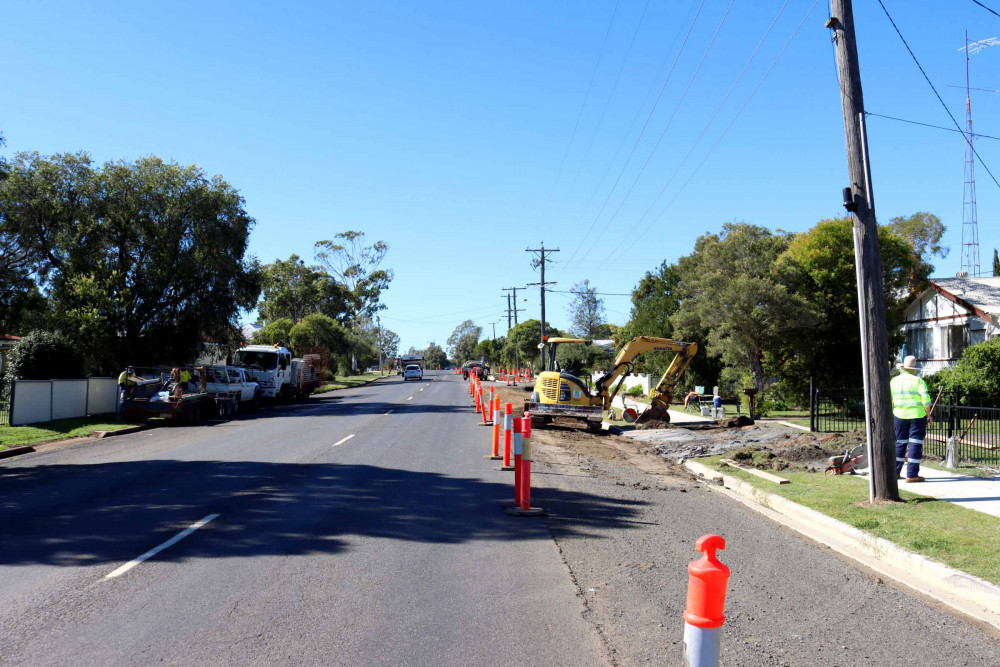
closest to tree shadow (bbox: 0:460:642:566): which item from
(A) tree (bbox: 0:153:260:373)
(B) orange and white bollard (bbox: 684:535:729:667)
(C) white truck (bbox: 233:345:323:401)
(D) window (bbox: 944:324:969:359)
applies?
(B) orange and white bollard (bbox: 684:535:729:667)

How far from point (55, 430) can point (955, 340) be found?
30372mm

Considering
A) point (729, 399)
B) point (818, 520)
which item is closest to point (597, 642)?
point (818, 520)

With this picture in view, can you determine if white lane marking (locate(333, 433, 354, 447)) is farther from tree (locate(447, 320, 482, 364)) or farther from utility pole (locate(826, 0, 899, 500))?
tree (locate(447, 320, 482, 364))

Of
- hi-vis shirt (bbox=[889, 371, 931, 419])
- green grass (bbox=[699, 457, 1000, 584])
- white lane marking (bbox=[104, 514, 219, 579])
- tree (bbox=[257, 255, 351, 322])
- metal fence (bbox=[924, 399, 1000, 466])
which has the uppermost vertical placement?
tree (bbox=[257, 255, 351, 322])

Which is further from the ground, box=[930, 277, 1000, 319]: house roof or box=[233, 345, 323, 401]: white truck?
box=[930, 277, 1000, 319]: house roof

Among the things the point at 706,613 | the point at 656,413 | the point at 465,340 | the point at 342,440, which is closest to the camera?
the point at 706,613

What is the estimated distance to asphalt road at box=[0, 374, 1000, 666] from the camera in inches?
198

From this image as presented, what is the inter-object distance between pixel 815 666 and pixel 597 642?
4.43ft

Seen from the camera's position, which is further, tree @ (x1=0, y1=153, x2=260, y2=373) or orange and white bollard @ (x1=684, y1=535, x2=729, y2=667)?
tree @ (x1=0, y1=153, x2=260, y2=373)

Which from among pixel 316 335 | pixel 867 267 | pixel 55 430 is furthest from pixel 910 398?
pixel 316 335

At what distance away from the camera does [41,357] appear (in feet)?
87.5

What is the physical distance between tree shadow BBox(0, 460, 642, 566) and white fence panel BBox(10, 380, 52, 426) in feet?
30.7

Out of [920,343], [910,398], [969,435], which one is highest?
[920,343]

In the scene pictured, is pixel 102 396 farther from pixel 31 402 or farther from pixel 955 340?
pixel 955 340
